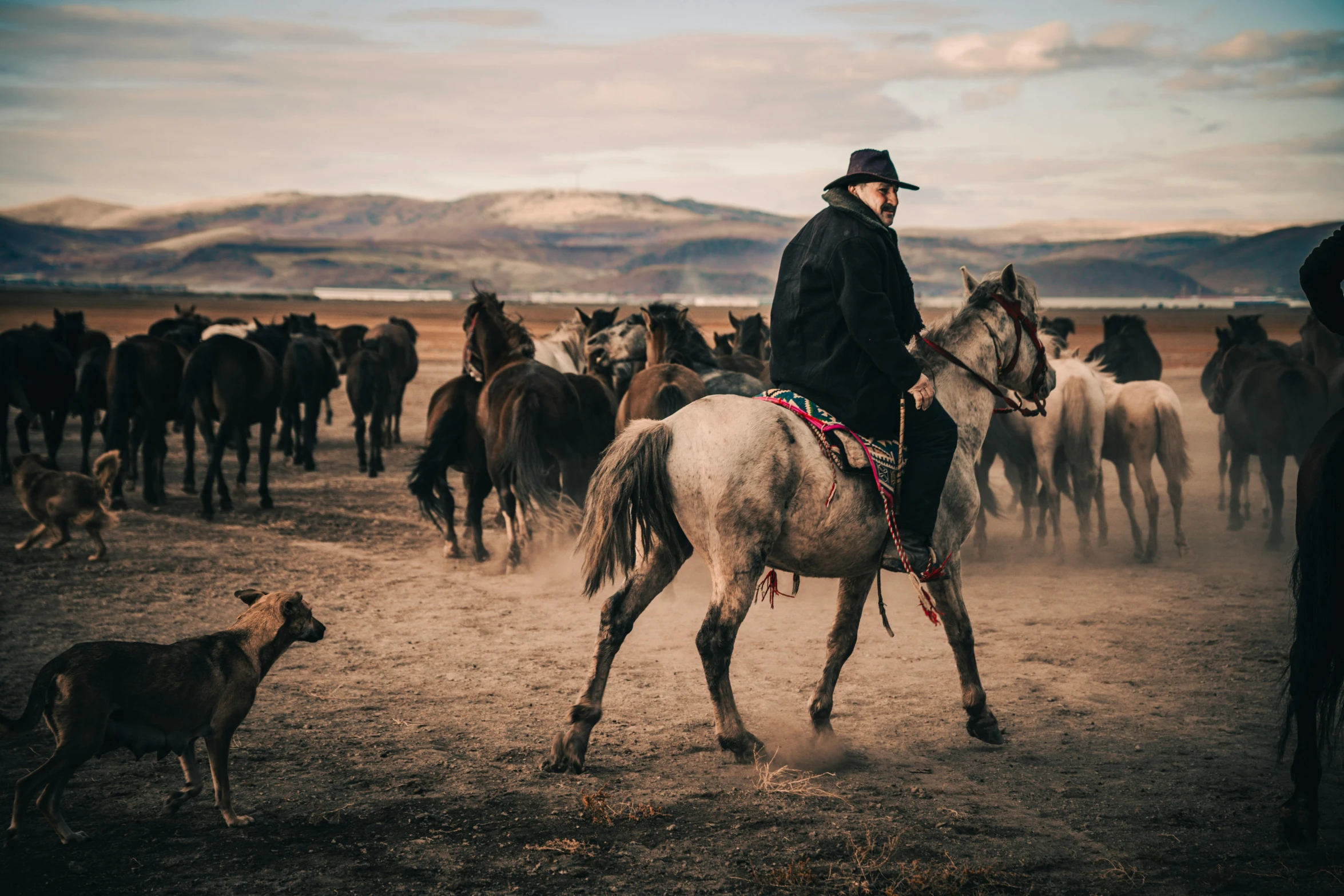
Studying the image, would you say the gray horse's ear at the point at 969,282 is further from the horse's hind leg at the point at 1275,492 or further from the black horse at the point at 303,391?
the black horse at the point at 303,391

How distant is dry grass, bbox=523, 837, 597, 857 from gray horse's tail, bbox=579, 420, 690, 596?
127cm

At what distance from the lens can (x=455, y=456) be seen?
1035cm

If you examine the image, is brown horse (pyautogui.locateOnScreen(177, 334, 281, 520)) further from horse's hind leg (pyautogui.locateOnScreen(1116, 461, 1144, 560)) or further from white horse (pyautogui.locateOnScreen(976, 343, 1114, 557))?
horse's hind leg (pyautogui.locateOnScreen(1116, 461, 1144, 560))

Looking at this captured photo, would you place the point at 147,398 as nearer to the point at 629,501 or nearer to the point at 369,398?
the point at 369,398

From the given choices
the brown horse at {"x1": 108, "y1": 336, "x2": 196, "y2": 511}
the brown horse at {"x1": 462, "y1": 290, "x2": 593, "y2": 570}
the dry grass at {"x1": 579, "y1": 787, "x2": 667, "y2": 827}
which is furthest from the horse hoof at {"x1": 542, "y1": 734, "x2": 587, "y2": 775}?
the brown horse at {"x1": 108, "y1": 336, "x2": 196, "y2": 511}

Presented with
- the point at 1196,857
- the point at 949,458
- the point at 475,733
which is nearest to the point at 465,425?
the point at 475,733

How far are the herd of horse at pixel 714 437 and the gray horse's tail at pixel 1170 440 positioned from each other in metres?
0.03

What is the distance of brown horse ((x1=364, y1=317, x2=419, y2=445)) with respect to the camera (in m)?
19.2

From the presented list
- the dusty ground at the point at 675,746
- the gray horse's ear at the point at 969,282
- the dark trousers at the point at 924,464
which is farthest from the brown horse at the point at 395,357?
the dark trousers at the point at 924,464

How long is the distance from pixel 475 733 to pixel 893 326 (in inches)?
120

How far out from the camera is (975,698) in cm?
514

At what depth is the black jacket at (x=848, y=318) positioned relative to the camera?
4.55 m

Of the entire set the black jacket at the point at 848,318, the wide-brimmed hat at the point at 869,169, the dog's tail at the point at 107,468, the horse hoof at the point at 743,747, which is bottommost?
the horse hoof at the point at 743,747

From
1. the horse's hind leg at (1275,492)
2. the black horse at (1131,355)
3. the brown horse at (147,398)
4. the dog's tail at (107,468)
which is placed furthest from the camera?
the black horse at (1131,355)
